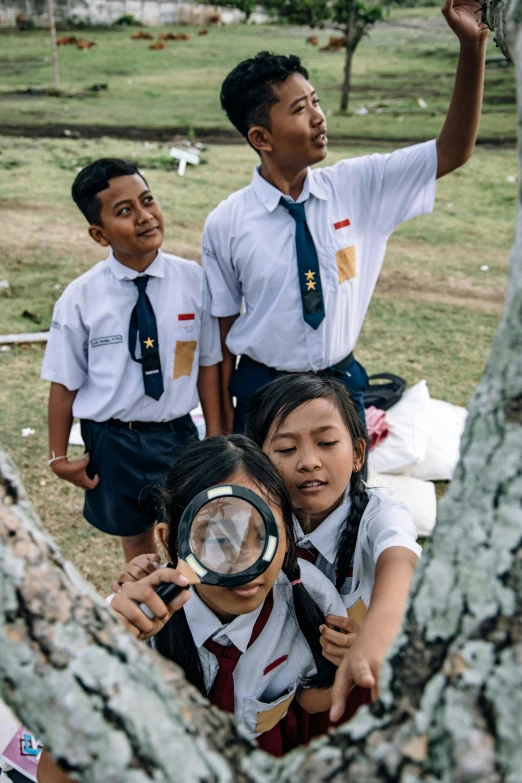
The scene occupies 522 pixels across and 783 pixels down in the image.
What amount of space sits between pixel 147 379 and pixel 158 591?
1897 millimetres

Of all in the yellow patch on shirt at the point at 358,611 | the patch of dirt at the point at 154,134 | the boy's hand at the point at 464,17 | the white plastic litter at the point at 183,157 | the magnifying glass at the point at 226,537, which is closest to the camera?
the magnifying glass at the point at 226,537

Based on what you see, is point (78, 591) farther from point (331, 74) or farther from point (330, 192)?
point (331, 74)

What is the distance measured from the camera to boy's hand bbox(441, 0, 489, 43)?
250 cm

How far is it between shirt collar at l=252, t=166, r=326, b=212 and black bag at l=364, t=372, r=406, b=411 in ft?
6.33

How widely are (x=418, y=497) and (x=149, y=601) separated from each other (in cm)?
315

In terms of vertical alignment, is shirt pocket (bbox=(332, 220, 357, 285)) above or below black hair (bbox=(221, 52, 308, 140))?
below

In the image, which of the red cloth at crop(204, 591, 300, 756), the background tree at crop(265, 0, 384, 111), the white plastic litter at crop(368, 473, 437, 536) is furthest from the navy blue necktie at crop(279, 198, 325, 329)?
the background tree at crop(265, 0, 384, 111)

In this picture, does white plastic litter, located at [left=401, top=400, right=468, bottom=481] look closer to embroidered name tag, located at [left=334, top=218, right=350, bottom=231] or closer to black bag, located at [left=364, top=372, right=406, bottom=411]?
black bag, located at [left=364, top=372, right=406, bottom=411]

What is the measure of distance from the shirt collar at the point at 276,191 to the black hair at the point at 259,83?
248mm

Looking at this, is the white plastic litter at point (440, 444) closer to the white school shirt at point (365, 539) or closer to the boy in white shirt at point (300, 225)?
the boy in white shirt at point (300, 225)

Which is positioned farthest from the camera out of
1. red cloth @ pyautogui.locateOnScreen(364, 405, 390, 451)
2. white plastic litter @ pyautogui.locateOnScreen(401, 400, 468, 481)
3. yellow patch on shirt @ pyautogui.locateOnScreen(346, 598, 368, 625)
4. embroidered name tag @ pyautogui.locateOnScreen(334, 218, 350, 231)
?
white plastic litter @ pyautogui.locateOnScreen(401, 400, 468, 481)

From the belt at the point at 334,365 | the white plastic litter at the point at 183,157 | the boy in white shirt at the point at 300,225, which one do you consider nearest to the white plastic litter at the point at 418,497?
the belt at the point at 334,365

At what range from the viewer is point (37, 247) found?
8.94 meters

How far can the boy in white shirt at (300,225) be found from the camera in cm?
327
